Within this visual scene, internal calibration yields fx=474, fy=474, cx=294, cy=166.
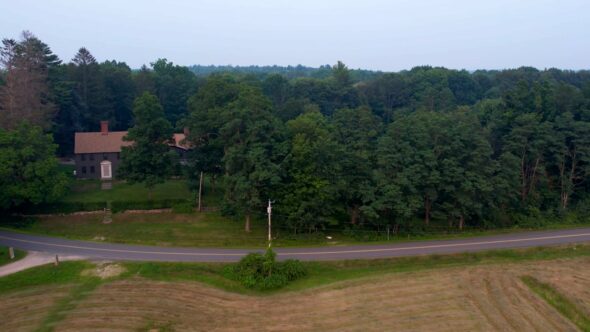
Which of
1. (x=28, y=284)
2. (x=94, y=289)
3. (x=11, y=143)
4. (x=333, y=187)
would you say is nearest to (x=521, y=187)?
(x=333, y=187)

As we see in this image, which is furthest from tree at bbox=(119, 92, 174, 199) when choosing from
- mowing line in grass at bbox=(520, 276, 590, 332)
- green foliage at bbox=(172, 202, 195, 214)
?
mowing line in grass at bbox=(520, 276, 590, 332)

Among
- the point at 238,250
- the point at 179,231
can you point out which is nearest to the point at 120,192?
the point at 179,231

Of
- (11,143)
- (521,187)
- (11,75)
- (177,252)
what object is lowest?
(177,252)

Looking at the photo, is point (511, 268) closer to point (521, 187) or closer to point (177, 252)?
point (521, 187)

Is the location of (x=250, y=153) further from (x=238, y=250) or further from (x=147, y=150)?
(x=147, y=150)

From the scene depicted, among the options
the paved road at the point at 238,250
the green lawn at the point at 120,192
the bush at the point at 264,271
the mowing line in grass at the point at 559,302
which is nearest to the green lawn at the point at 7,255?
the paved road at the point at 238,250

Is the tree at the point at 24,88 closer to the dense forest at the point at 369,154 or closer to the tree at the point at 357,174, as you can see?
the dense forest at the point at 369,154

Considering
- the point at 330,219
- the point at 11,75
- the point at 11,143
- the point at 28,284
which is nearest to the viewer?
the point at 28,284
